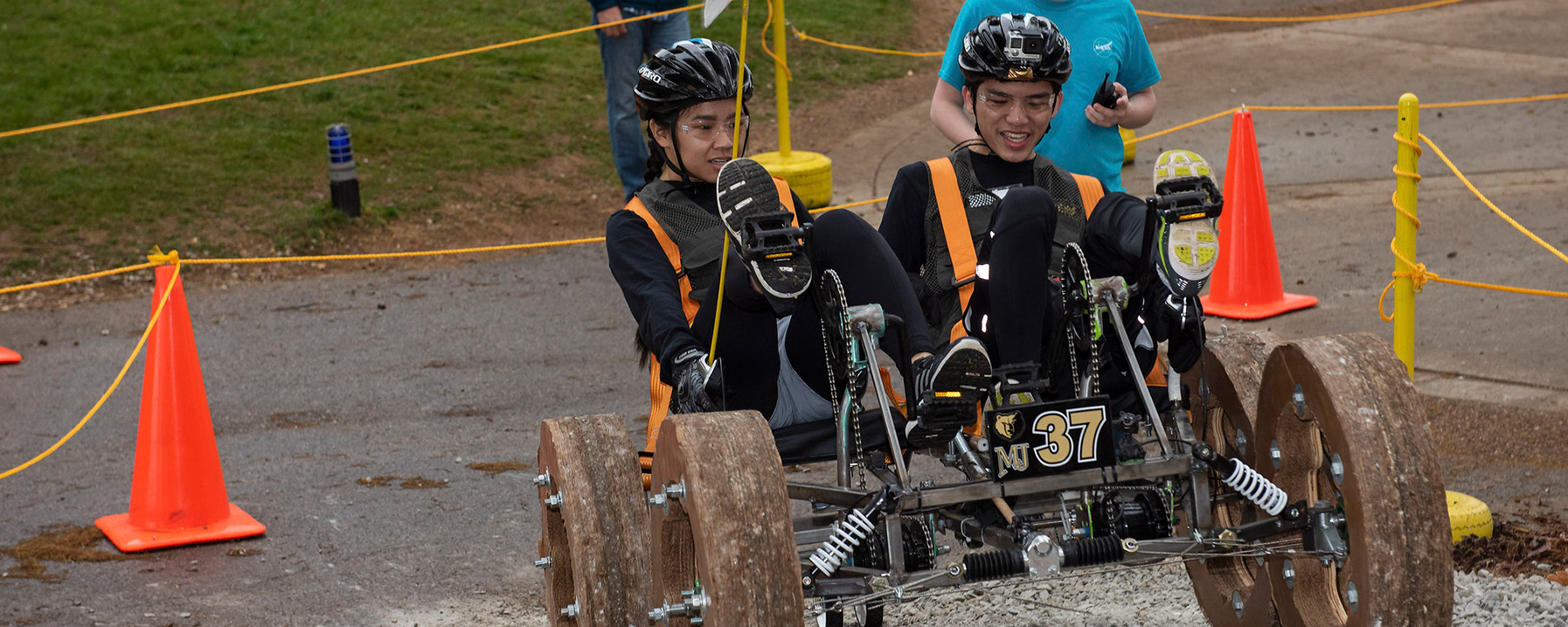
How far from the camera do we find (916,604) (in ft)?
16.6

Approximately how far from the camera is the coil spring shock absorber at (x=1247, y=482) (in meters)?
3.62

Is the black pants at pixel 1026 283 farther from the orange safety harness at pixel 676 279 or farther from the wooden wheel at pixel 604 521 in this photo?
the wooden wheel at pixel 604 521

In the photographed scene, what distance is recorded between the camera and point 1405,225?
5.31m

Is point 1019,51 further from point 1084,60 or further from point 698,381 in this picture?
point 698,381

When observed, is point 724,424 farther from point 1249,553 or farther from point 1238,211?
point 1238,211

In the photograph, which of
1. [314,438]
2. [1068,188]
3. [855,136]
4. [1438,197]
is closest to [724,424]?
[1068,188]

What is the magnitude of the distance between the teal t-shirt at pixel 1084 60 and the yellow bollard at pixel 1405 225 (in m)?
0.85

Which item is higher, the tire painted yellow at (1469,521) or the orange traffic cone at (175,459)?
the orange traffic cone at (175,459)

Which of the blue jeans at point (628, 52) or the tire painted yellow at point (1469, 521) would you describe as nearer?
the tire painted yellow at point (1469, 521)

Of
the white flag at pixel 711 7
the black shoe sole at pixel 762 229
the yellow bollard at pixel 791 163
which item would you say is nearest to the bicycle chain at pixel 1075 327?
the black shoe sole at pixel 762 229

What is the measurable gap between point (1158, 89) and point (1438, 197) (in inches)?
156

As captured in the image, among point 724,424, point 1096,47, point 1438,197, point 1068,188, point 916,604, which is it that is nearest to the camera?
point 724,424

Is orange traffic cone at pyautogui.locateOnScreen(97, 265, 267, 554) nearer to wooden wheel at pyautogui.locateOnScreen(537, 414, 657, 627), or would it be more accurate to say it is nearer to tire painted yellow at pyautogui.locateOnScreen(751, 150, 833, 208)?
wooden wheel at pyautogui.locateOnScreen(537, 414, 657, 627)

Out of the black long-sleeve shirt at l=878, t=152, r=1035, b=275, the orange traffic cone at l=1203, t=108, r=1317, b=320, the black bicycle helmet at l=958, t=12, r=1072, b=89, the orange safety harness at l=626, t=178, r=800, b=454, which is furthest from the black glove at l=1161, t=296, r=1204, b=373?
the orange traffic cone at l=1203, t=108, r=1317, b=320
